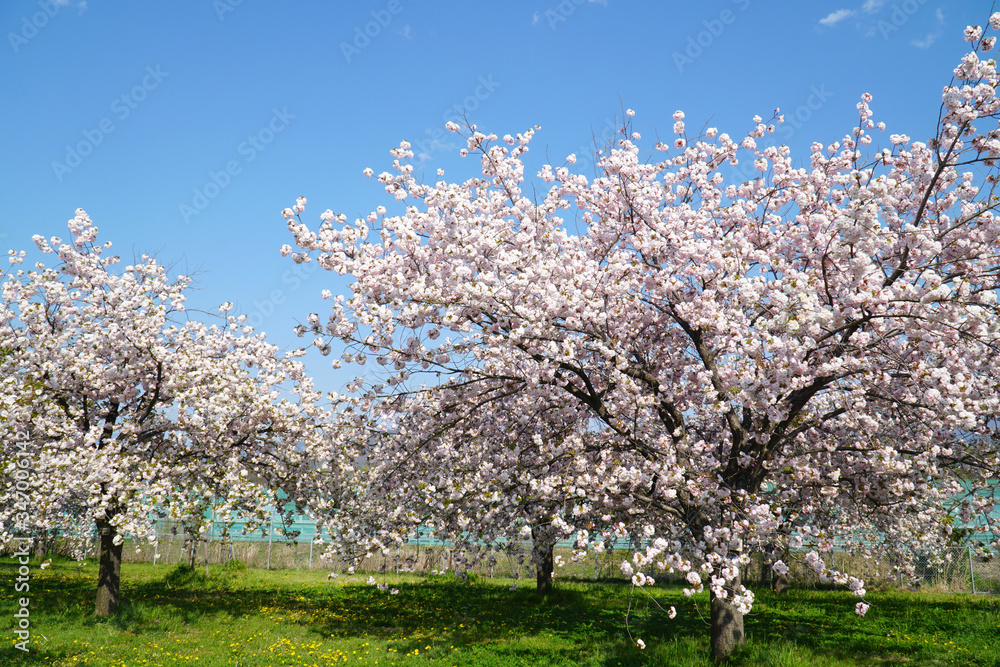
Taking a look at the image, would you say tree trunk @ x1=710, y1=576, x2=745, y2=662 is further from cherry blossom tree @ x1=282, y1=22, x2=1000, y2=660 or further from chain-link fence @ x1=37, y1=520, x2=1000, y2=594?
chain-link fence @ x1=37, y1=520, x2=1000, y2=594

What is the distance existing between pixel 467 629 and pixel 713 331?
8362 mm

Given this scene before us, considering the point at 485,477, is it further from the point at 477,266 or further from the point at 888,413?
the point at 888,413

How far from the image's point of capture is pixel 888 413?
396 inches

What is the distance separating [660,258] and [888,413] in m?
4.47

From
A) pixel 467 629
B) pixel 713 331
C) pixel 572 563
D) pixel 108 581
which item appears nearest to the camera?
pixel 713 331

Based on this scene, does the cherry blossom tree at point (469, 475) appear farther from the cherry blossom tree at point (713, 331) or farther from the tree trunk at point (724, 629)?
the tree trunk at point (724, 629)

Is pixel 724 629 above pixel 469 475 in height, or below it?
below

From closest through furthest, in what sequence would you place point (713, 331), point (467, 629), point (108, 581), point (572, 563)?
point (713, 331) → point (467, 629) → point (108, 581) → point (572, 563)

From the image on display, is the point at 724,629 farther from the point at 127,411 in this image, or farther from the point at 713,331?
the point at 127,411

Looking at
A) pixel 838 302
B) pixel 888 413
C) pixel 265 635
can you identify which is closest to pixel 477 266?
pixel 838 302

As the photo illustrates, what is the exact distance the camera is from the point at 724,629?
9.97 m

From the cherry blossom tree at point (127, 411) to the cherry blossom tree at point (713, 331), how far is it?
3101 mm

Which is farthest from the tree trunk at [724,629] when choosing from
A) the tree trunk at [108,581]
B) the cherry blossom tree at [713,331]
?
the tree trunk at [108,581]

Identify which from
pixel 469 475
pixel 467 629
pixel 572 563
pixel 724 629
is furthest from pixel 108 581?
pixel 572 563
